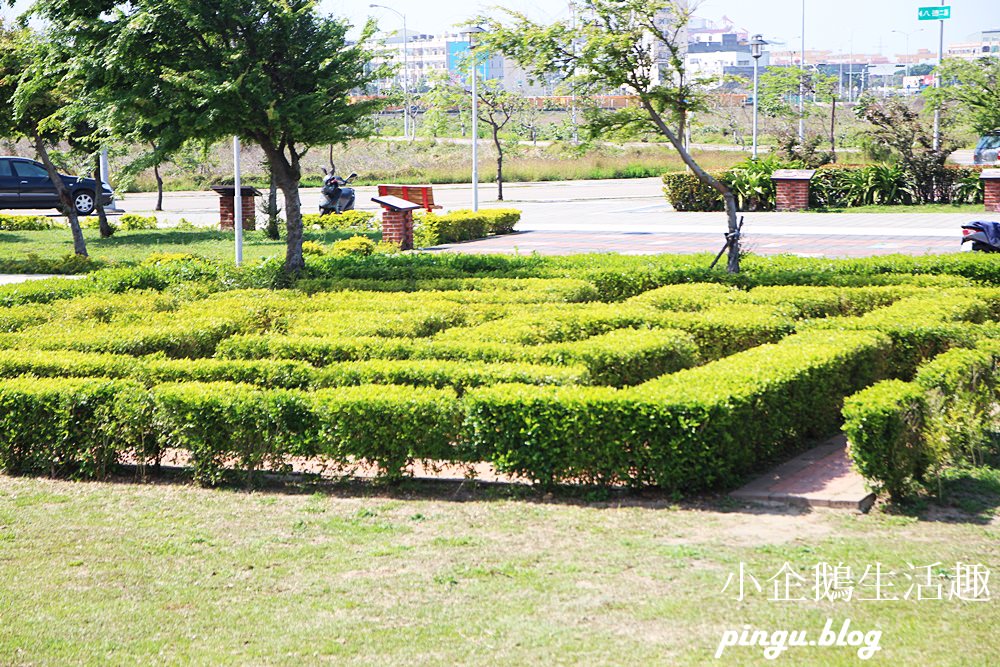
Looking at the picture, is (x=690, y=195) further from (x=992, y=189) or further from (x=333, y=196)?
(x=333, y=196)

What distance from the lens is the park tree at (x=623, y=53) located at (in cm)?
1231

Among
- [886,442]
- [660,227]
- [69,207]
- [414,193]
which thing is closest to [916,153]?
[660,227]

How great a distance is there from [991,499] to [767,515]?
1.31 m

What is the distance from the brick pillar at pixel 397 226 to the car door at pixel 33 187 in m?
11.6

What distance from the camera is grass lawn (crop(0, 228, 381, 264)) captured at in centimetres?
1923

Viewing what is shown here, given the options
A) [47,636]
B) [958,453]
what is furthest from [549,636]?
[958,453]

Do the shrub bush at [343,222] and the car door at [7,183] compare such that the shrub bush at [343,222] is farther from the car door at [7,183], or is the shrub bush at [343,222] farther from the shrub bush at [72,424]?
the shrub bush at [72,424]

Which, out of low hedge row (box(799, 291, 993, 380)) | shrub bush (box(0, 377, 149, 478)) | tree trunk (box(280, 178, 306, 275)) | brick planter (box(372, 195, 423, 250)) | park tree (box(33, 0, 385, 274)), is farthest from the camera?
brick planter (box(372, 195, 423, 250))

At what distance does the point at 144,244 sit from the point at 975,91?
20342 mm

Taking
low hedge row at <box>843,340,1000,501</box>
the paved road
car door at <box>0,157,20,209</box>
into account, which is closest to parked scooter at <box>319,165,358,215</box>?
the paved road

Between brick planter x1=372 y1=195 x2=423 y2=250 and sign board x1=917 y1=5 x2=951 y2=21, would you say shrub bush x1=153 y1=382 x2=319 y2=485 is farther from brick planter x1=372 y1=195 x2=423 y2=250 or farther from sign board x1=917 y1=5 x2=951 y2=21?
sign board x1=917 y1=5 x2=951 y2=21

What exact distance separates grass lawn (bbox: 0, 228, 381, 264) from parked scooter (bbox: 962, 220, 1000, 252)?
1049 centimetres

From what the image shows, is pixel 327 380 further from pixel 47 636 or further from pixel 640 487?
pixel 47 636

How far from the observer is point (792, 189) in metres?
27.1
